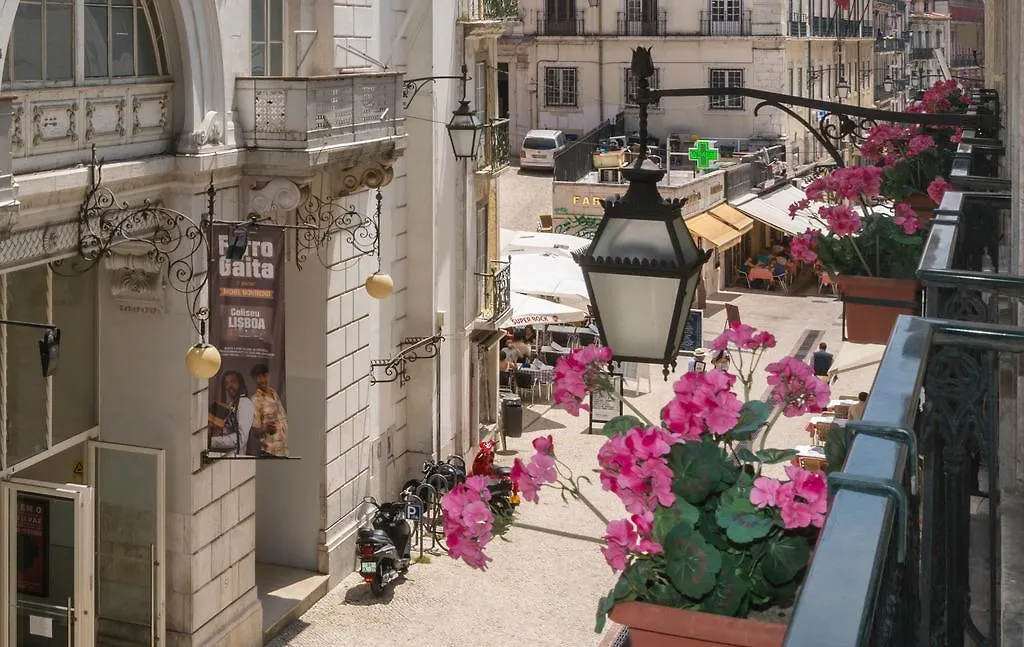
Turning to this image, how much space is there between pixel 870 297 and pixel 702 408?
3943 mm

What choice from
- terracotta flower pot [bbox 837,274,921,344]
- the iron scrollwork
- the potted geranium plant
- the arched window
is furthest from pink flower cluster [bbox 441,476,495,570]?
the iron scrollwork

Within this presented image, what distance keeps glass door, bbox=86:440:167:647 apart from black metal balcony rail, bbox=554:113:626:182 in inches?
1128

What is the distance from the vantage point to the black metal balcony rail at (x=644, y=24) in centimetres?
5194

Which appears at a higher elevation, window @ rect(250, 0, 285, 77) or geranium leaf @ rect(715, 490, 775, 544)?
window @ rect(250, 0, 285, 77)

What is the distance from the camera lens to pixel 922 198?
9.73 metres

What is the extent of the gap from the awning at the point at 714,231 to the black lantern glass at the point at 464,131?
61.7ft

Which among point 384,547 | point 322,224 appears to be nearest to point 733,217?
point 384,547

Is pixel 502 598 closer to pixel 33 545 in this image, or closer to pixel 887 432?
pixel 33 545

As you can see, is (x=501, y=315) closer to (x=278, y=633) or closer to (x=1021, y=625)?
(x=278, y=633)

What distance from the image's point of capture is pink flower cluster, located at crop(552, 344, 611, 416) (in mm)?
4637

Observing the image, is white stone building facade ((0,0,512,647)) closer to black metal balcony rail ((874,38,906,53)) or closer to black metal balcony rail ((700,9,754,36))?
black metal balcony rail ((700,9,754,36))

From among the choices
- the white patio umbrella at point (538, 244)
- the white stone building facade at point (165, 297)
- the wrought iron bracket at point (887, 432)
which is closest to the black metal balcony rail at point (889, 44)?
the white patio umbrella at point (538, 244)

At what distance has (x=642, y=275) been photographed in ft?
18.3

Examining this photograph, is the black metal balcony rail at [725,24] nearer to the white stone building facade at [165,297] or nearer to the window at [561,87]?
the window at [561,87]
